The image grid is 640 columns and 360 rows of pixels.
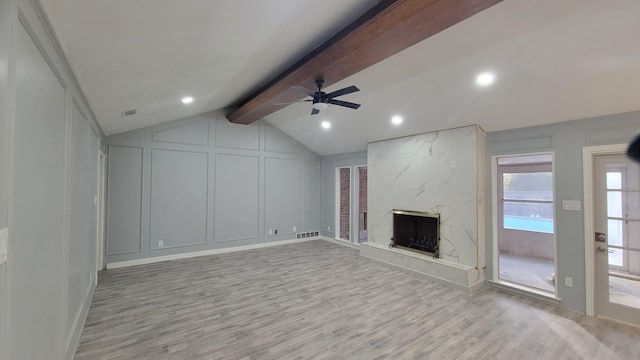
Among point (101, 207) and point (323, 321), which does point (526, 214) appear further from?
point (101, 207)

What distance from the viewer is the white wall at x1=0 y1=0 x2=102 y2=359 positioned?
1076 mm

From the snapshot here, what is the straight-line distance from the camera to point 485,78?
320 cm

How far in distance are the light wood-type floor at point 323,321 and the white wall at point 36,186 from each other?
0.74m

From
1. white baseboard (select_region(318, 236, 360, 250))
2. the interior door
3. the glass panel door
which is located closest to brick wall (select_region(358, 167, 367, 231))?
white baseboard (select_region(318, 236, 360, 250))

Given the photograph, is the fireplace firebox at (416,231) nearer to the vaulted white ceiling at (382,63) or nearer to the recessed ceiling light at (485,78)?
the vaulted white ceiling at (382,63)

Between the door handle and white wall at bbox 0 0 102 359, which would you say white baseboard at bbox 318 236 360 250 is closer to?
the door handle

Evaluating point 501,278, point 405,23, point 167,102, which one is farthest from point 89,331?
point 501,278

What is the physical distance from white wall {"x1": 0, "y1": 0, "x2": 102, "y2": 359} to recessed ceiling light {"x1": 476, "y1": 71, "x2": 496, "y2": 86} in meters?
3.86

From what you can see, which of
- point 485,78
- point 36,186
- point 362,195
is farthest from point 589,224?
point 36,186

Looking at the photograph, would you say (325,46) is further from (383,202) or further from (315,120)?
(383,202)

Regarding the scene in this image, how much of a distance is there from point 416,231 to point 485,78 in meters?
3.02

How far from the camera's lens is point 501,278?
14.1 feet

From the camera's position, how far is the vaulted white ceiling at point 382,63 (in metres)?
1.86

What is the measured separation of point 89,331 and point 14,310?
85.7 inches
